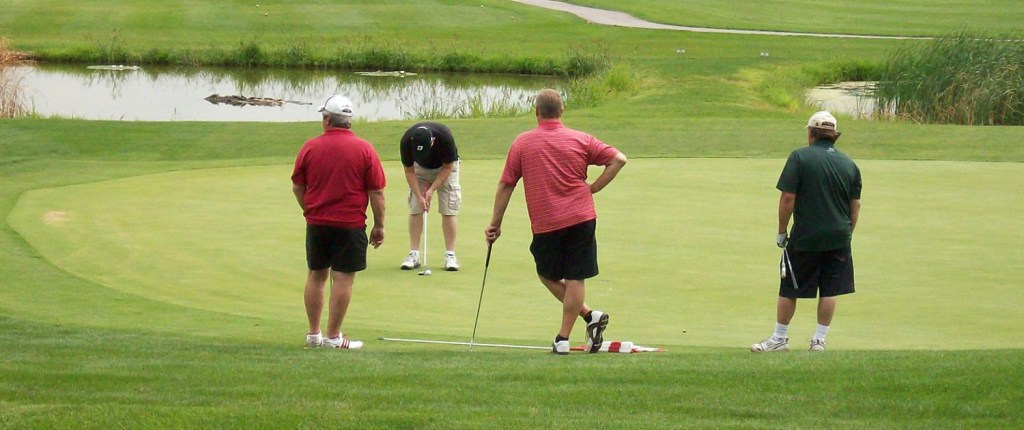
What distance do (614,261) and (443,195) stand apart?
4.95 ft

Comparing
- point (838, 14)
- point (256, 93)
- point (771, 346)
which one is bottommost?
point (256, 93)

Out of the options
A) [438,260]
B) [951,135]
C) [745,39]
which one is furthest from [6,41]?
[438,260]

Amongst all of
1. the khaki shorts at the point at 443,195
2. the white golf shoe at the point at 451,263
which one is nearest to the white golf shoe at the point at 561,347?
the white golf shoe at the point at 451,263

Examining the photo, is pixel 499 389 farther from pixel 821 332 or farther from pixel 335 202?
pixel 821 332

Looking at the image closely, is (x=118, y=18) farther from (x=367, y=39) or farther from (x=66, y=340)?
(x=66, y=340)

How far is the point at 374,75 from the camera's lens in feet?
112

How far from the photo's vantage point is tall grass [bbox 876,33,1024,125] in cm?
2200

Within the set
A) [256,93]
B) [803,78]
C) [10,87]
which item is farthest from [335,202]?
[256,93]

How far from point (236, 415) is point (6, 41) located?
31.9 m

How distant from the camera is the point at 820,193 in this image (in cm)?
764

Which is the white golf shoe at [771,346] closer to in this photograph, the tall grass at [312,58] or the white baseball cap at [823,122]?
the white baseball cap at [823,122]

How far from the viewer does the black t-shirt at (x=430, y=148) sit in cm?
1069

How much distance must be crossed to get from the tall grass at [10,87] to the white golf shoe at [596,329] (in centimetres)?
1731

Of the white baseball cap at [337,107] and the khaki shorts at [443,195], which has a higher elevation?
the white baseball cap at [337,107]
